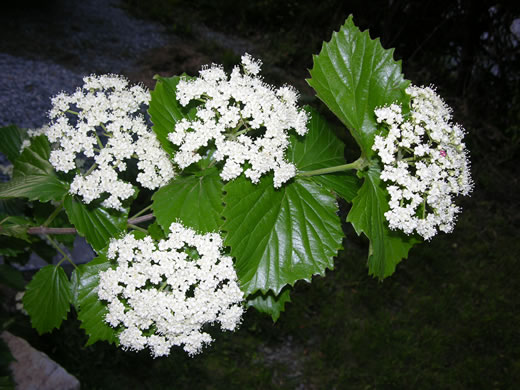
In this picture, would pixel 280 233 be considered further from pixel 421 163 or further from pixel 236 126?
pixel 421 163

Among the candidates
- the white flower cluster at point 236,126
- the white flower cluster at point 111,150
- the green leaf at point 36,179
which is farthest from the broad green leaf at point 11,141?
the white flower cluster at point 236,126

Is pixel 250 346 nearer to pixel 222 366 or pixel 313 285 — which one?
pixel 222 366

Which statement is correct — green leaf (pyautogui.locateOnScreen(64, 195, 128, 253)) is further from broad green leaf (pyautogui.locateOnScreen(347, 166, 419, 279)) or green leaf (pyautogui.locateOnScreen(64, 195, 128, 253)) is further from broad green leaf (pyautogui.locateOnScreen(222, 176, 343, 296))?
broad green leaf (pyautogui.locateOnScreen(347, 166, 419, 279))

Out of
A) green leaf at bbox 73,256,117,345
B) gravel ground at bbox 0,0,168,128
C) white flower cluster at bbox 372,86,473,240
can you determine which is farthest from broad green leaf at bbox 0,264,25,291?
gravel ground at bbox 0,0,168,128

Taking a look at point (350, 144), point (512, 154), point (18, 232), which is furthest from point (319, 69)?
point (512, 154)

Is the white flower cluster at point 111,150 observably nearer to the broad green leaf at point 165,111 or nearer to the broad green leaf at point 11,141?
the broad green leaf at point 165,111

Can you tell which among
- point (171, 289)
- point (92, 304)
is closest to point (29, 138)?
point (92, 304)
